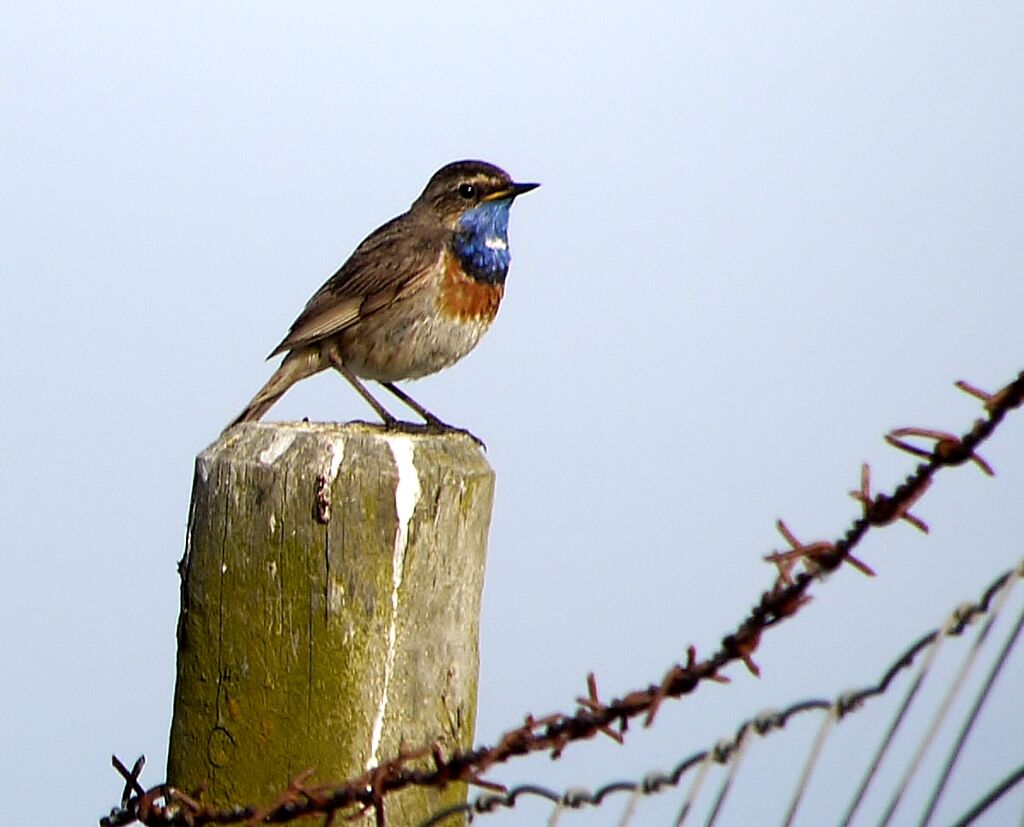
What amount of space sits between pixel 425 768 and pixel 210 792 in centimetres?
42

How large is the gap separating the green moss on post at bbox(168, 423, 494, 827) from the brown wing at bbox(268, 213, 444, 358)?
427 centimetres

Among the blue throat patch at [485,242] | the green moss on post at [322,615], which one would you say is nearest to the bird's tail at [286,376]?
the blue throat patch at [485,242]

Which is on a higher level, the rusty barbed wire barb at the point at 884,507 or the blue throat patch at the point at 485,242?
the blue throat patch at the point at 485,242

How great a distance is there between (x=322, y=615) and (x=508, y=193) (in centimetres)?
500

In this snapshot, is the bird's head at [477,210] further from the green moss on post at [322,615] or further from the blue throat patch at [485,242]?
the green moss on post at [322,615]

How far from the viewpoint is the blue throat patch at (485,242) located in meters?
8.15

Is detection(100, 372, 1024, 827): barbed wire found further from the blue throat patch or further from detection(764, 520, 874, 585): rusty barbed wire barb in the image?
the blue throat patch

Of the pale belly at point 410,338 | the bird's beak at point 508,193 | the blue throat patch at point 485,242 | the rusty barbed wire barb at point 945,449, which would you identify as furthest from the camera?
the bird's beak at point 508,193

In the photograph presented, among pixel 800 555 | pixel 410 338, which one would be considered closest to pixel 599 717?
pixel 800 555

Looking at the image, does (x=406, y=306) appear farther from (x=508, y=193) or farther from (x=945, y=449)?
(x=945, y=449)

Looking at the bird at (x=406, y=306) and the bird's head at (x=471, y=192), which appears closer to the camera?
the bird at (x=406, y=306)

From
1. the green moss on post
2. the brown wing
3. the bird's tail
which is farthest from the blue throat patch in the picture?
the green moss on post

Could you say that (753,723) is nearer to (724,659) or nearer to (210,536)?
(724,659)

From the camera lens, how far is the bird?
7926 mm
